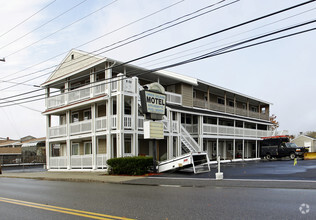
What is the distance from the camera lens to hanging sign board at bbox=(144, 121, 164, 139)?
19828mm

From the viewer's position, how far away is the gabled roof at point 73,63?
25297mm

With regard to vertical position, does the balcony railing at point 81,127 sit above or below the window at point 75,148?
above

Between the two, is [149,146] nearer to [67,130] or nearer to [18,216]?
[67,130]

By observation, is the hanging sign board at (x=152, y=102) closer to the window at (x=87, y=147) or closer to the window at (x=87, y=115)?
the window at (x=87, y=115)

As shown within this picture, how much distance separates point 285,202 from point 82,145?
23.1 metres

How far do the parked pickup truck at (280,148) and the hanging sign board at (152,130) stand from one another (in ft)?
60.4

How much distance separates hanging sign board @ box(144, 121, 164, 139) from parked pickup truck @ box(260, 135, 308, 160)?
60.4 ft

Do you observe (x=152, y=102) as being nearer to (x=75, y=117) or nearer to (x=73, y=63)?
(x=73, y=63)

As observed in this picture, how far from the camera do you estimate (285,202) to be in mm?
8406

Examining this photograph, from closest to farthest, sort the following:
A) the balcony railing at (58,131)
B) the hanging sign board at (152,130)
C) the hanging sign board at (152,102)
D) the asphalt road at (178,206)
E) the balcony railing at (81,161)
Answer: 1. the asphalt road at (178,206)
2. the hanging sign board at (152,130)
3. the hanging sign board at (152,102)
4. the balcony railing at (81,161)
5. the balcony railing at (58,131)

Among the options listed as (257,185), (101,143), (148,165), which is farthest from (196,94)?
(257,185)

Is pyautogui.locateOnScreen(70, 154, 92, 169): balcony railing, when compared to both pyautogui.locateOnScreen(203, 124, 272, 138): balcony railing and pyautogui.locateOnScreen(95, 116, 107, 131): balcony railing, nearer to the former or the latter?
pyautogui.locateOnScreen(95, 116, 107, 131): balcony railing

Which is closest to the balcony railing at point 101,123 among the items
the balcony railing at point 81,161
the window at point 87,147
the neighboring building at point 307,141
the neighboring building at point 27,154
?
the balcony railing at point 81,161

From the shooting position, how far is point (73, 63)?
27438 millimetres
